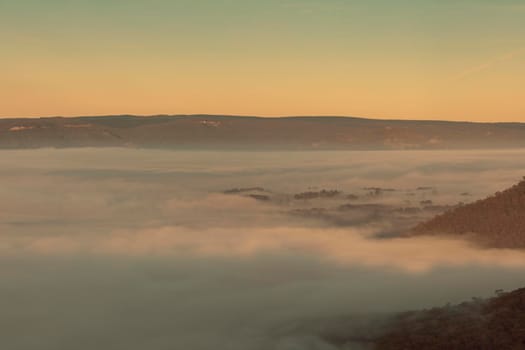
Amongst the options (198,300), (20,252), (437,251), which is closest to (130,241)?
(20,252)

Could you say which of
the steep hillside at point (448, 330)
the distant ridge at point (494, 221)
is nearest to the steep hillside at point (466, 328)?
the steep hillside at point (448, 330)

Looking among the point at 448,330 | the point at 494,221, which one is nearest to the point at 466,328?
the point at 448,330

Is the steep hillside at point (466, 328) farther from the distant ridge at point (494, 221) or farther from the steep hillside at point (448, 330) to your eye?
the distant ridge at point (494, 221)

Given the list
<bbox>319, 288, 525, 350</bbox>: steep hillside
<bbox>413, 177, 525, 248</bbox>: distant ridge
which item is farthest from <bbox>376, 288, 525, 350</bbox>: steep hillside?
<bbox>413, 177, 525, 248</bbox>: distant ridge

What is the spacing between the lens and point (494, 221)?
89688 millimetres

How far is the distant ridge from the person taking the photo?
84188 millimetres

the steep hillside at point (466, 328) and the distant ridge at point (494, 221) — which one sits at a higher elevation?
the distant ridge at point (494, 221)

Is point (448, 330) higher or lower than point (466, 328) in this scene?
lower

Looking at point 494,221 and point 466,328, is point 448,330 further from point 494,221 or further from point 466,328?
point 494,221

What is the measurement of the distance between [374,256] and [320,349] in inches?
2056

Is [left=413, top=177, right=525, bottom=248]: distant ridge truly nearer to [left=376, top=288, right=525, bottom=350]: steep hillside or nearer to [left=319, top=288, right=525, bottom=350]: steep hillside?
[left=319, top=288, right=525, bottom=350]: steep hillside

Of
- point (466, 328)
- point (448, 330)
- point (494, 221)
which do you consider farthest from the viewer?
point (494, 221)

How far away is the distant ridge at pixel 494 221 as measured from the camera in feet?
276

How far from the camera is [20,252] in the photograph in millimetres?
141625
